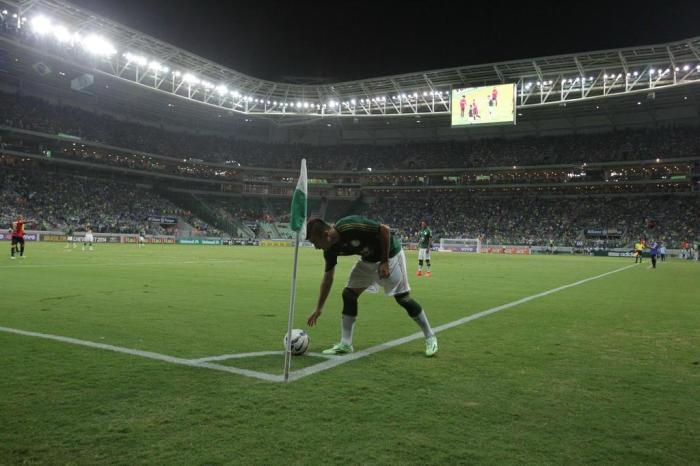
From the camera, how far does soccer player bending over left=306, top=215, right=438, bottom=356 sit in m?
5.39

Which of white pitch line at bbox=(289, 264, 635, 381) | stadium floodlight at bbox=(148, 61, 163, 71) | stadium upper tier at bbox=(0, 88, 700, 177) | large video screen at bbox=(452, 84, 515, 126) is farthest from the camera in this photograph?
stadium upper tier at bbox=(0, 88, 700, 177)

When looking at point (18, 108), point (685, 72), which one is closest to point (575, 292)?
point (685, 72)

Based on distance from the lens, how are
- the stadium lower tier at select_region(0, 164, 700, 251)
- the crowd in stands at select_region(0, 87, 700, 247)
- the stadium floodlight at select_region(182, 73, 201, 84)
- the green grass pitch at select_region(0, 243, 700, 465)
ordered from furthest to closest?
the crowd in stands at select_region(0, 87, 700, 247) → the stadium lower tier at select_region(0, 164, 700, 251) → the stadium floodlight at select_region(182, 73, 201, 84) → the green grass pitch at select_region(0, 243, 700, 465)

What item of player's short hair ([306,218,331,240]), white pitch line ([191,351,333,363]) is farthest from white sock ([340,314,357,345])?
player's short hair ([306,218,331,240])

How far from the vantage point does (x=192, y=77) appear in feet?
167

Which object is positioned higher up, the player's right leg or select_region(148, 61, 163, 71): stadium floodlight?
select_region(148, 61, 163, 71): stadium floodlight

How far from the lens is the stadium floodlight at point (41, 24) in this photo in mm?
37938

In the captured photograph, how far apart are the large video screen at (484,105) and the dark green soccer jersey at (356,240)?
40.0 meters

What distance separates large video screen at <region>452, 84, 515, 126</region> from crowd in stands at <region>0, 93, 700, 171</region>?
100 feet

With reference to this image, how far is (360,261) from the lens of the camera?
6.03m

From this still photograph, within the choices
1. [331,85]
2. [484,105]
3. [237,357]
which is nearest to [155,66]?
[331,85]

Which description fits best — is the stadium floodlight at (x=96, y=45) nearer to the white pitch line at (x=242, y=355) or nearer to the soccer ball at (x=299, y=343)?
the white pitch line at (x=242, y=355)

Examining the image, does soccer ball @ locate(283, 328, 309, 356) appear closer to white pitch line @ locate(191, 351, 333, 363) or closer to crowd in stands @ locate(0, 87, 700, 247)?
white pitch line @ locate(191, 351, 333, 363)

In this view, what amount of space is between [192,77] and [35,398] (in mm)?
52310
